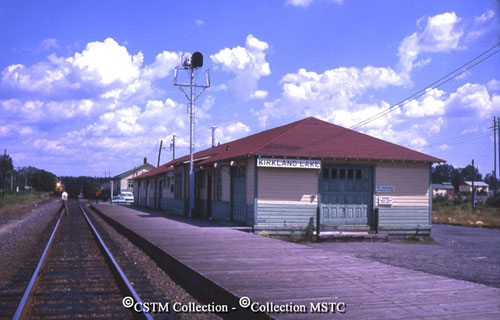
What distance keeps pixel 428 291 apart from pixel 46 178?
145 meters

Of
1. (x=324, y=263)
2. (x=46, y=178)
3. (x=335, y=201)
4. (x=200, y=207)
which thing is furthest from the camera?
(x=46, y=178)

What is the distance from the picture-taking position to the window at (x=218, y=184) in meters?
20.2

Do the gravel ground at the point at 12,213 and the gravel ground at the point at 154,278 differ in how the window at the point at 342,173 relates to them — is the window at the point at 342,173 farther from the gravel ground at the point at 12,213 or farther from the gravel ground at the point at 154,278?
the gravel ground at the point at 12,213

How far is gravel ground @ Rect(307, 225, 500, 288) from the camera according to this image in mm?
9871

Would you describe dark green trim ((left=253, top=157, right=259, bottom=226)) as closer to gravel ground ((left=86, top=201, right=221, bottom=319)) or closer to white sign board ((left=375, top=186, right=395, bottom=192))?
gravel ground ((left=86, top=201, right=221, bottom=319))

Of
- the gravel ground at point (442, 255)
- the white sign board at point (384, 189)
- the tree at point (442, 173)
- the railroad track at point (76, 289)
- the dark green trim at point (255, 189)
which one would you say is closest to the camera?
the railroad track at point (76, 289)

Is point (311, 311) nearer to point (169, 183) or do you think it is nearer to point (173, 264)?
point (173, 264)

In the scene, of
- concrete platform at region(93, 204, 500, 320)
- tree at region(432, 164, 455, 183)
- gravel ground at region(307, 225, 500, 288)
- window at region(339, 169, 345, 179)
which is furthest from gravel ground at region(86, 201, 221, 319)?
tree at region(432, 164, 455, 183)

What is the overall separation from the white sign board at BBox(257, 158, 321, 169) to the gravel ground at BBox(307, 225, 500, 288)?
8.81ft

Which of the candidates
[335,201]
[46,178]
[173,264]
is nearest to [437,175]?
[46,178]

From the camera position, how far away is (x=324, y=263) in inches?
332

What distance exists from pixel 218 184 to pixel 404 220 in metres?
8.00

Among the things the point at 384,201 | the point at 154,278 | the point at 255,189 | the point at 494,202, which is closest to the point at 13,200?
the point at 255,189

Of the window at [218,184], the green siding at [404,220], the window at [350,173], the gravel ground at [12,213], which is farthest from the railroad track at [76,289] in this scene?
the gravel ground at [12,213]
